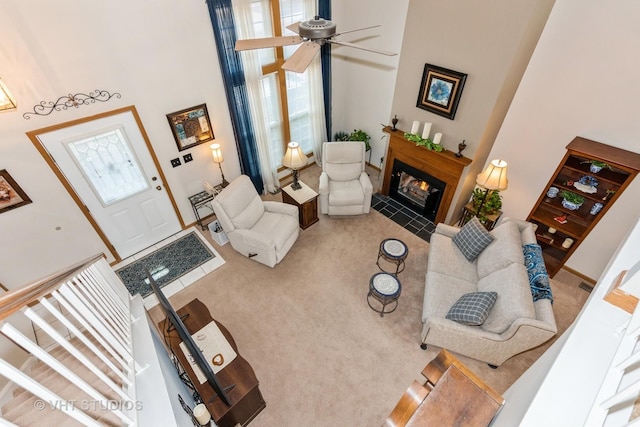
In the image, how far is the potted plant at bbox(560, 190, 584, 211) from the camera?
3.83m

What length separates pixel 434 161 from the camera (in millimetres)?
4688

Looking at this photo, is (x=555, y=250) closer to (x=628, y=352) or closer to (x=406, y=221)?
(x=406, y=221)

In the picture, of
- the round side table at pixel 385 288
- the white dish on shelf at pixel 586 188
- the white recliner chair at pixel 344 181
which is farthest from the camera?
the white recliner chair at pixel 344 181

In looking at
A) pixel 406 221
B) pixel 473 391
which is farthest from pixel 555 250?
pixel 473 391

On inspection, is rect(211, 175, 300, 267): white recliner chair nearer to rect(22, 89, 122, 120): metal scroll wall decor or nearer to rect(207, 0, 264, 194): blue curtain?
rect(207, 0, 264, 194): blue curtain

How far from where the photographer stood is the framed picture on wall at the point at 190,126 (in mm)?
4230

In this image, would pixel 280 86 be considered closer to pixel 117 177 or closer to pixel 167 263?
pixel 117 177

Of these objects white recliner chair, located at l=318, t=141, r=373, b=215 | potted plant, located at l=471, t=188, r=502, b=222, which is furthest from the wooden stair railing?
potted plant, located at l=471, t=188, r=502, b=222

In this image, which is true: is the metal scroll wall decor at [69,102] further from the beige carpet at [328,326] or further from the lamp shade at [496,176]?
the lamp shade at [496,176]

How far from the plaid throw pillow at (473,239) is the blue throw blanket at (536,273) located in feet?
1.42

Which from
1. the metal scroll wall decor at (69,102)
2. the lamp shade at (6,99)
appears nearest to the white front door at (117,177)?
the metal scroll wall decor at (69,102)

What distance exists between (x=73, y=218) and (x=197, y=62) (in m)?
2.53

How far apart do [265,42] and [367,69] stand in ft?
10.8

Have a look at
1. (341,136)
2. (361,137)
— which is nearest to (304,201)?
(361,137)
